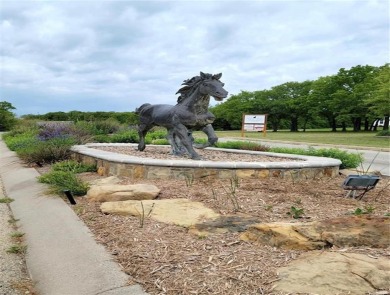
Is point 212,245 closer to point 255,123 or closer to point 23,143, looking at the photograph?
point 23,143

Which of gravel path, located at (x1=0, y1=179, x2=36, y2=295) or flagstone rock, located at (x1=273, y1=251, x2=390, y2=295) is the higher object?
flagstone rock, located at (x1=273, y1=251, x2=390, y2=295)

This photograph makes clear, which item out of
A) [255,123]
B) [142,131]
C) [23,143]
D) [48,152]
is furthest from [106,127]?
[142,131]

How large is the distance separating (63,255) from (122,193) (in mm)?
2048

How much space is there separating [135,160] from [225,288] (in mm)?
→ 5333

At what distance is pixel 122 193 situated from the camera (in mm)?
5641

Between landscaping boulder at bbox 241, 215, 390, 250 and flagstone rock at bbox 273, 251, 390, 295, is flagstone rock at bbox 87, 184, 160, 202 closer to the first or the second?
landscaping boulder at bbox 241, 215, 390, 250

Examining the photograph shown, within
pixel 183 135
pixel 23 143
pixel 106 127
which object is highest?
pixel 183 135

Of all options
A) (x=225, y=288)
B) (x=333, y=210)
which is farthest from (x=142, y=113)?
(x=225, y=288)

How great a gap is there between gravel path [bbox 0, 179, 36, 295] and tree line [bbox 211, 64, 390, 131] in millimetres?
31971

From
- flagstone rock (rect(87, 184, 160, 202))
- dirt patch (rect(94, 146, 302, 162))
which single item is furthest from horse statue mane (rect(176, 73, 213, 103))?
flagstone rock (rect(87, 184, 160, 202))

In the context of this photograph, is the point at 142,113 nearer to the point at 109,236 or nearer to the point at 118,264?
the point at 109,236

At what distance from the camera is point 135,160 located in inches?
307

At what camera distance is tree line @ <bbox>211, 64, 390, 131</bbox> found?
42.4 m

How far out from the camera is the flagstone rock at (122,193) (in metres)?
5.59
